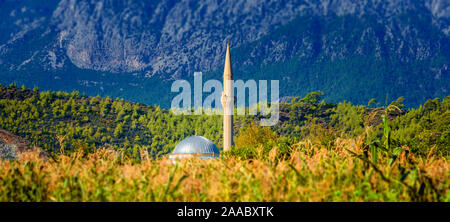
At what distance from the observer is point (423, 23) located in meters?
188

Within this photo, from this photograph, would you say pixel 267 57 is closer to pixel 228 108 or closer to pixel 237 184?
pixel 228 108

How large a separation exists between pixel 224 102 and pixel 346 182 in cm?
5030

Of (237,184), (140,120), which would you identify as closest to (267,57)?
(140,120)

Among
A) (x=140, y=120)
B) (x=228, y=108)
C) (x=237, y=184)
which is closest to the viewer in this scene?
(x=237, y=184)

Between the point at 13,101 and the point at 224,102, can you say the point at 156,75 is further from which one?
the point at 224,102

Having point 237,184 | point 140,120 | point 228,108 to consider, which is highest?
point 140,120

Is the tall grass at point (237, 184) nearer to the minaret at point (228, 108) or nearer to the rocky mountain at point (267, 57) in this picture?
the minaret at point (228, 108)

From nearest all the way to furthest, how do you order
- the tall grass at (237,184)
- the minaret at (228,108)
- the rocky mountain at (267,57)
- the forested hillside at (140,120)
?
the tall grass at (237,184) → the minaret at (228,108) → the forested hillside at (140,120) → the rocky mountain at (267,57)

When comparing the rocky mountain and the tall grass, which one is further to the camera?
the rocky mountain

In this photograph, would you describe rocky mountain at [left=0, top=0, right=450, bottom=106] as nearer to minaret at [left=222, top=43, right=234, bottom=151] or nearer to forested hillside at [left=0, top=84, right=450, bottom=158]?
forested hillside at [left=0, top=84, right=450, bottom=158]

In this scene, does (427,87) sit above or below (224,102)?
above

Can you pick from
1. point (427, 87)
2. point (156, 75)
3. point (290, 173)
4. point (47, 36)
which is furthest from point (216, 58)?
point (290, 173)

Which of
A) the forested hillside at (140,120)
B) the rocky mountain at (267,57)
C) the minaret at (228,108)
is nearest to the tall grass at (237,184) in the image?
the minaret at (228,108)

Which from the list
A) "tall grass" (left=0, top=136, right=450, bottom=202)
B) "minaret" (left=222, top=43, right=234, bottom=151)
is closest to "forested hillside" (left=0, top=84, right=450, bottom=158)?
"minaret" (left=222, top=43, right=234, bottom=151)
